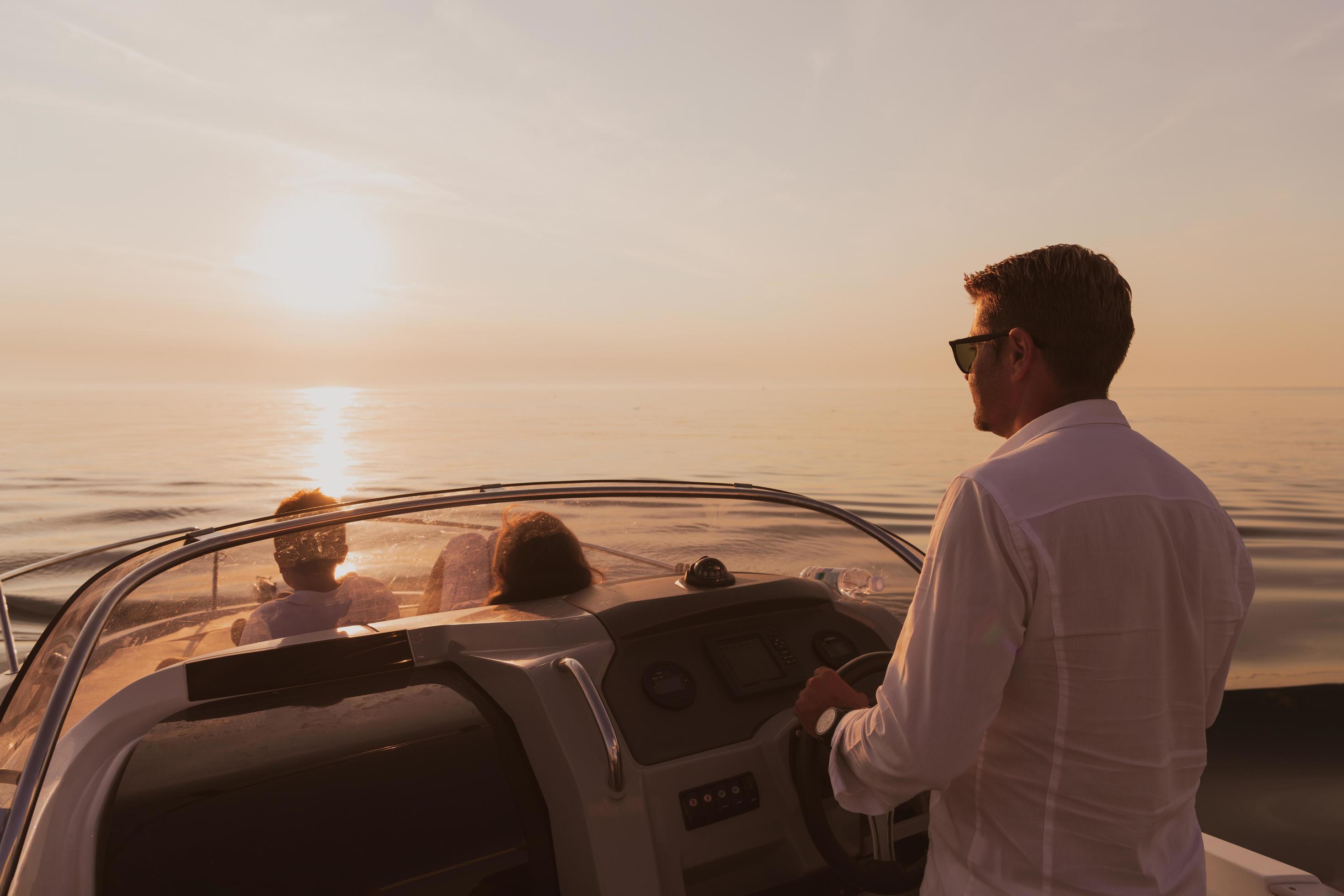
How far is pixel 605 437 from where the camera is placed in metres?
28.4

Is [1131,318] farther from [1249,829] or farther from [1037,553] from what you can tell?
[1249,829]

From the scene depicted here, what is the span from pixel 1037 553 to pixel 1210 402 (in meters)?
61.6

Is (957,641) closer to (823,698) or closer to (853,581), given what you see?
(823,698)

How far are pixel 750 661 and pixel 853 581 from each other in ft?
2.24

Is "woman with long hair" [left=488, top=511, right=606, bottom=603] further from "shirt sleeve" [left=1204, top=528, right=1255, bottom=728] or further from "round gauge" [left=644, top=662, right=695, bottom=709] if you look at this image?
"shirt sleeve" [left=1204, top=528, right=1255, bottom=728]

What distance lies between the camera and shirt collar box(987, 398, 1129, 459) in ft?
3.61

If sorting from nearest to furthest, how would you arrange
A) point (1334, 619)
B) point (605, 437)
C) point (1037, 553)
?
point (1037, 553) → point (1334, 619) → point (605, 437)

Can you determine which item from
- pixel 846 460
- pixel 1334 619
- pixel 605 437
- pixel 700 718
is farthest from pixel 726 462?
pixel 700 718

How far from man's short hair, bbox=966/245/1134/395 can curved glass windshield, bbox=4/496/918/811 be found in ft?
4.02

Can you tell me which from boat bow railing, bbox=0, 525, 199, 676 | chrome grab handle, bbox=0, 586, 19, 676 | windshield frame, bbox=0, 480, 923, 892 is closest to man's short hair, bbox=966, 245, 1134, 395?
windshield frame, bbox=0, 480, 923, 892

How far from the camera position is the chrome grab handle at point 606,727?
1637 mm

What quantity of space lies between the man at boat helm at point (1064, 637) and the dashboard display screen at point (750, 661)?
29.2 inches

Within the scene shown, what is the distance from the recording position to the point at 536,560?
2.11 metres

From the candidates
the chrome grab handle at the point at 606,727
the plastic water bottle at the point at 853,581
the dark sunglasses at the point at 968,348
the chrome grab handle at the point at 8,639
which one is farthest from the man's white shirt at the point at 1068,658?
the chrome grab handle at the point at 8,639
